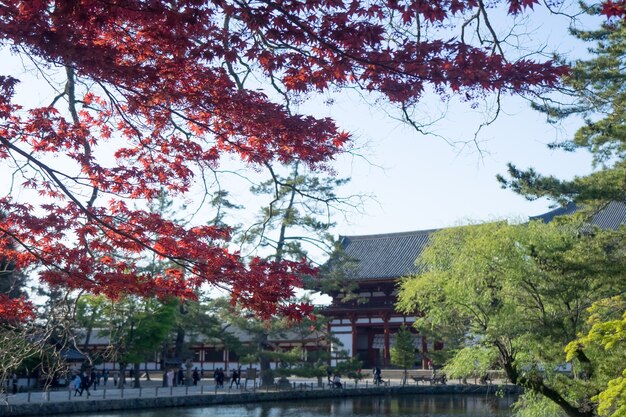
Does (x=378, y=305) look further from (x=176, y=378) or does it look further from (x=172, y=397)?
(x=172, y=397)

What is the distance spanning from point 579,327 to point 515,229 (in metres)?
2.99

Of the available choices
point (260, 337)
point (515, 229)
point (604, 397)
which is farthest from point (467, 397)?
point (604, 397)

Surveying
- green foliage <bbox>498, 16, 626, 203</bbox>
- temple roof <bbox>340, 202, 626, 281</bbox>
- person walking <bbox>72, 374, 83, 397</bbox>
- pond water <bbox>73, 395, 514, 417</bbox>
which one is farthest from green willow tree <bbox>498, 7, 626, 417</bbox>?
temple roof <bbox>340, 202, 626, 281</bbox>

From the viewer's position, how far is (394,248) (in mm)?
41219

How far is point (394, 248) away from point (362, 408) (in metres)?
16.8

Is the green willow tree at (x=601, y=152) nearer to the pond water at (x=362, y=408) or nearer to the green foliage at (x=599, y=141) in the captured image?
the green foliage at (x=599, y=141)

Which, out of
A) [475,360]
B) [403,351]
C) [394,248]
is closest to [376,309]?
[394,248]

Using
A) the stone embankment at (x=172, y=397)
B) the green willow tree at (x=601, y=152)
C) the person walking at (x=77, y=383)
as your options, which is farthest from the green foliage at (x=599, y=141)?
the person walking at (x=77, y=383)

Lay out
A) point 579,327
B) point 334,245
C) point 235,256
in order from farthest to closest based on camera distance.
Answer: point 334,245, point 579,327, point 235,256

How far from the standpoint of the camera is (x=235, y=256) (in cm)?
648

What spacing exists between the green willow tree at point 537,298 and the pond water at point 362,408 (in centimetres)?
661

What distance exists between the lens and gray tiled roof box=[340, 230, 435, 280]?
38.7 m

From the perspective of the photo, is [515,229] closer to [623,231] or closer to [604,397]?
[623,231]

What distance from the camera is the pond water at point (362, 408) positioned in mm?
22781
